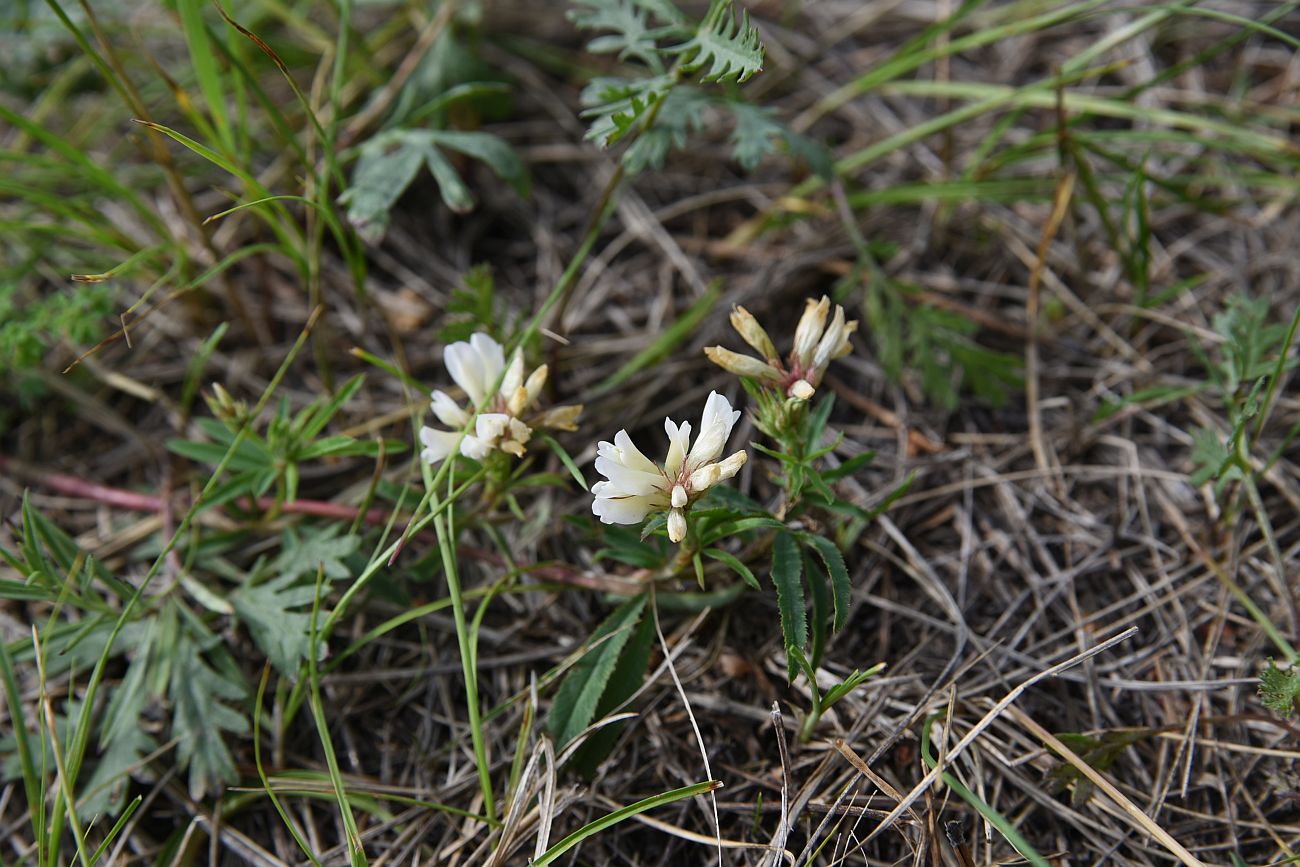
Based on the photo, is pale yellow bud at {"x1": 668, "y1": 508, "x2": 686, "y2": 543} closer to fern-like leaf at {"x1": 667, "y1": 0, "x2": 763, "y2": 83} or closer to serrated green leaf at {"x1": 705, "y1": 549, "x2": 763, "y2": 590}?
serrated green leaf at {"x1": 705, "y1": 549, "x2": 763, "y2": 590}

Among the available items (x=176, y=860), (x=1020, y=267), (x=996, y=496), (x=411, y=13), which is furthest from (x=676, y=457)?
(x=411, y=13)

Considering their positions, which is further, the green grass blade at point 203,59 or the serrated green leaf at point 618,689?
the green grass blade at point 203,59

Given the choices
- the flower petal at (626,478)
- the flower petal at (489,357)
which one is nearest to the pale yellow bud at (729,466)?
the flower petal at (626,478)

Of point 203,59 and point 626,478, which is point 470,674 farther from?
point 203,59

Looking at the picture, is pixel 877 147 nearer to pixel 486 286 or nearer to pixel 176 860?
pixel 486 286

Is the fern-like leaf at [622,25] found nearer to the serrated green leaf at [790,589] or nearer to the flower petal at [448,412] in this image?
the flower petal at [448,412]

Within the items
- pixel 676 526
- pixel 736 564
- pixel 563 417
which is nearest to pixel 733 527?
pixel 736 564
